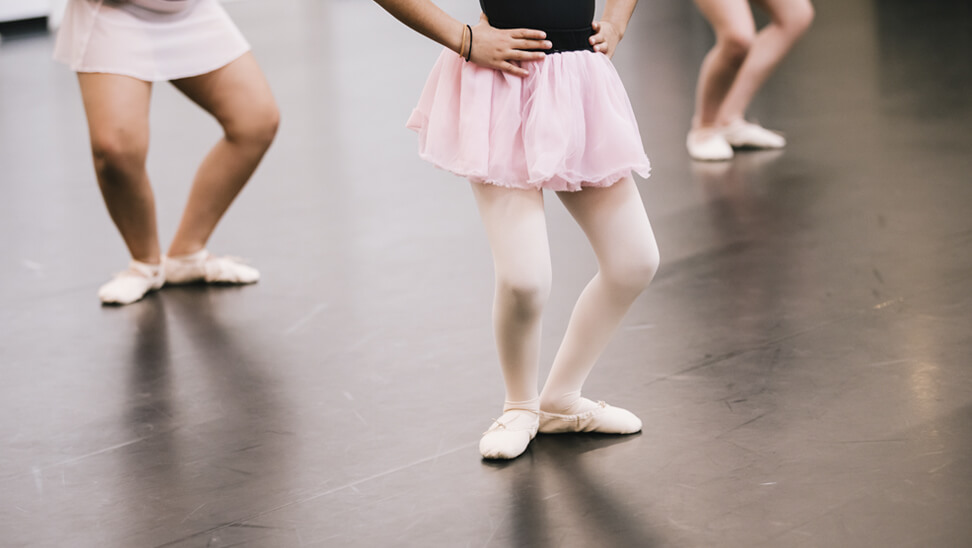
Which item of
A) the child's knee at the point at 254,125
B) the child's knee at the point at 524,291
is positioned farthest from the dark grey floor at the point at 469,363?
the child's knee at the point at 254,125

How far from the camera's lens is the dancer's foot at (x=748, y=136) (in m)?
4.55

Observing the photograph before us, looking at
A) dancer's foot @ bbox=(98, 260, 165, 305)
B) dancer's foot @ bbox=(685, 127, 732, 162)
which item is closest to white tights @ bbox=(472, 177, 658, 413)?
dancer's foot @ bbox=(98, 260, 165, 305)

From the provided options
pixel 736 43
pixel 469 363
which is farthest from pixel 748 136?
pixel 469 363

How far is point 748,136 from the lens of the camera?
455 cm

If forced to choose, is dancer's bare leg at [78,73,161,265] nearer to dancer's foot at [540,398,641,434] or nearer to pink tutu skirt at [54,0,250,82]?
pink tutu skirt at [54,0,250,82]

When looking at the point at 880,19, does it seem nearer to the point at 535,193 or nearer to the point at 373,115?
the point at 373,115

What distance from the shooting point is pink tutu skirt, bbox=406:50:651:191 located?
6.38 feet

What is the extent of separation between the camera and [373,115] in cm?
559

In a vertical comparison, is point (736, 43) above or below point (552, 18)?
below

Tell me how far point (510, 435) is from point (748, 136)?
2.65m

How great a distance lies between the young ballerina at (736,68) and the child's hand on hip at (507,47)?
2414 millimetres

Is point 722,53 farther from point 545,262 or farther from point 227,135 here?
point 545,262

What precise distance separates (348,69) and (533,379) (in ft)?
16.2

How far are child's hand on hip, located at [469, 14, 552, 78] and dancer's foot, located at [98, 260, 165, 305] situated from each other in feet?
5.46
